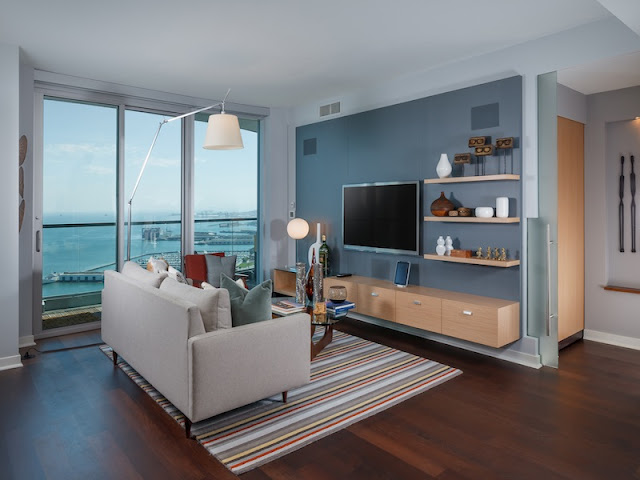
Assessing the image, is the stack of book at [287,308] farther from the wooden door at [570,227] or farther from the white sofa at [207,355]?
the wooden door at [570,227]

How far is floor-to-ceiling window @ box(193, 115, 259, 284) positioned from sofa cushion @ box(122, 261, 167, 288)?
2.01 meters

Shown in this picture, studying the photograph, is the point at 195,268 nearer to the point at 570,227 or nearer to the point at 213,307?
the point at 213,307

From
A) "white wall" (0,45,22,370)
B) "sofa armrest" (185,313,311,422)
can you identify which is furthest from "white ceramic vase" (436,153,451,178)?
"white wall" (0,45,22,370)

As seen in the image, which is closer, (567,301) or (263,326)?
(263,326)

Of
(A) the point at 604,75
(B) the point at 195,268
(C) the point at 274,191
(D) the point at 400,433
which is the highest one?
(A) the point at 604,75

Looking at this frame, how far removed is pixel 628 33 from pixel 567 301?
2.28 m

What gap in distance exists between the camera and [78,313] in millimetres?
5012

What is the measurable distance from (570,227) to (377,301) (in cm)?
194

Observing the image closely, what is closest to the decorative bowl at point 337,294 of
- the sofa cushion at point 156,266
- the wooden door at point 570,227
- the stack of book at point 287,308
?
the stack of book at point 287,308

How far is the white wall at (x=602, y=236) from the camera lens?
14.0 feet

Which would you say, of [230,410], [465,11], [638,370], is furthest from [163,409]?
[638,370]

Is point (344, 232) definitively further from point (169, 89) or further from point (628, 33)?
point (628, 33)

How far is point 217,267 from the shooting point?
17.4 feet

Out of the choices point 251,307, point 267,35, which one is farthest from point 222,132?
point 251,307
